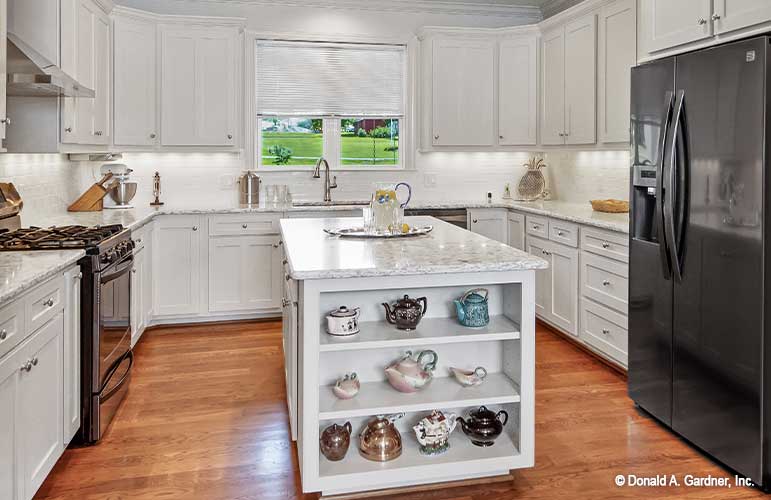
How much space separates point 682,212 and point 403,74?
361cm

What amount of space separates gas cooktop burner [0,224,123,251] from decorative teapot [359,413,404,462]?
4.93ft

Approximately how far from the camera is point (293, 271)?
2129 mm

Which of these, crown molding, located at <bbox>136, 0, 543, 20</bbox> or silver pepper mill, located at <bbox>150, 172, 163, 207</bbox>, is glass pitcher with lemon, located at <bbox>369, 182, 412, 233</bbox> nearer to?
silver pepper mill, located at <bbox>150, 172, 163, 207</bbox>

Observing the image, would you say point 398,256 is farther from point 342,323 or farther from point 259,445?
point 259,445

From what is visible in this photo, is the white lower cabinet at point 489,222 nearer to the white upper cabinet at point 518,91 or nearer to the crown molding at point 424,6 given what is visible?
the white upper cabinet at point 518,91

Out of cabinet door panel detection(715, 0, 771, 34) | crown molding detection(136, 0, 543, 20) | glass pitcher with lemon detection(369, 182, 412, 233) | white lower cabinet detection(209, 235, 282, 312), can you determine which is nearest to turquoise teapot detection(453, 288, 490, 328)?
glass pitcher with lemon detection(369, 182, 412, 233)

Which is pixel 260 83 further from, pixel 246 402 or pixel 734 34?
pixel 734 34

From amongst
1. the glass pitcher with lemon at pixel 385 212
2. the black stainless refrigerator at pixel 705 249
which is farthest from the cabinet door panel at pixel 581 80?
the glass pitcher with lemon at pixel 385 212

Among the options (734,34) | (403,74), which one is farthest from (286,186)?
(734,34)

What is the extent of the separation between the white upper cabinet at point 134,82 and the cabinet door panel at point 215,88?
0.36 meters

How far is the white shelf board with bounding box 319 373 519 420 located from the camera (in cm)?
224

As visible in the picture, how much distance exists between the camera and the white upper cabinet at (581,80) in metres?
4.64

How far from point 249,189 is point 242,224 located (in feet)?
1.61

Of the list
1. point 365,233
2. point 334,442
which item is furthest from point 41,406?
point 365,233
